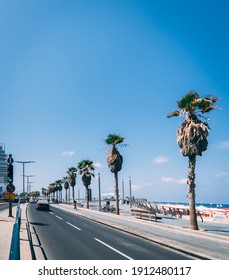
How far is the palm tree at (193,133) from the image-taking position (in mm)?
20859

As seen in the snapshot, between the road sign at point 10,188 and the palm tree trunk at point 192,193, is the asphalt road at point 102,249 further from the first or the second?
the palm tree trunk at point 192,193

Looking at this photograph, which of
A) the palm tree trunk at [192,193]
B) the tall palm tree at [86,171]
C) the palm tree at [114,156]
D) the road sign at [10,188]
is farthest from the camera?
the tall palm tree at [86,171]

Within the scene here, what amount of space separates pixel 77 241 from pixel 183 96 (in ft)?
44.1

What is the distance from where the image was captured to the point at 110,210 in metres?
44.1

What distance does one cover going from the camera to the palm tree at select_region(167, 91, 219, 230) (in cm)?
2086

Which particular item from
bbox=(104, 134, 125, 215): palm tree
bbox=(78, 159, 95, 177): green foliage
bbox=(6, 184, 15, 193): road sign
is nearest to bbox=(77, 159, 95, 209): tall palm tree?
bbox=(78, 159, 95, 177): green foliage

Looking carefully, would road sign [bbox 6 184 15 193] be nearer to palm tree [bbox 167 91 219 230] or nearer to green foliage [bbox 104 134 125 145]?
palm tree [bbox 167 91 219 230]

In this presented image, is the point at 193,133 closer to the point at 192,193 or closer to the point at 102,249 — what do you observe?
the point at 192,193

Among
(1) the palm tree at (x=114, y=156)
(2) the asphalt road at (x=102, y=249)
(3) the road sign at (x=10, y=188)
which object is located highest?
A: (1) the palm tree at (x=114, y=156)

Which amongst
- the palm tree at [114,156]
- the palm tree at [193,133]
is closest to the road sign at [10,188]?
the palm tree at [193,133]
